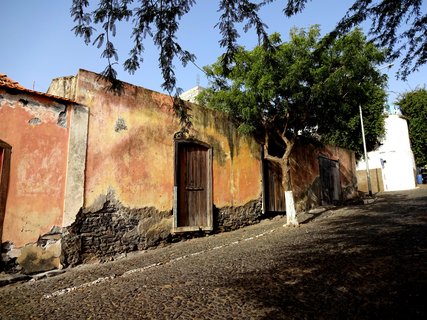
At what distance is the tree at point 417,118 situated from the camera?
80.6 ft

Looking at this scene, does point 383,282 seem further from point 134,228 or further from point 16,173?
point 16,173

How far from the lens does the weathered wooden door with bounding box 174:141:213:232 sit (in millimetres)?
7746

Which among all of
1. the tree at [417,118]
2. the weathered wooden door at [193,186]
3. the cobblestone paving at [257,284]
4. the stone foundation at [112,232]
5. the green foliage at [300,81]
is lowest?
the cobblestone paving at [257,284]

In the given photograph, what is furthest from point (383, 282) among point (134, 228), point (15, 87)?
point (15, 87)

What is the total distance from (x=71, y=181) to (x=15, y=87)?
1897 mm

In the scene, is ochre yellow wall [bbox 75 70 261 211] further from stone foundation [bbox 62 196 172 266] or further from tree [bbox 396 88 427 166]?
tree [bbox 396 88 427 166]

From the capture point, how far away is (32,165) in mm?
5516

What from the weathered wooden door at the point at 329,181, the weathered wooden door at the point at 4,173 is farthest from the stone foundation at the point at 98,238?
the weathered wooden door at the point at 329,181

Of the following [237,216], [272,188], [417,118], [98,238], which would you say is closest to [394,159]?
[417,118]

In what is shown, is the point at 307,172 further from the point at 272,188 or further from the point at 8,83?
the point at 8,83

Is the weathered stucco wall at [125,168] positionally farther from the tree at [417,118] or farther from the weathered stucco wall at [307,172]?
the tree at [417,118]

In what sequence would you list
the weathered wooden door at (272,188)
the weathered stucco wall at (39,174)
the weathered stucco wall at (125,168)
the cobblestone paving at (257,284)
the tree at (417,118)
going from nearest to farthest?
the cobblestone paving at (257,284) → the weathered stucco wall at (39,174) → the weathered stucco wall at (125,168) → the weathered wooden door at (272,188) → the tree at (417,118)

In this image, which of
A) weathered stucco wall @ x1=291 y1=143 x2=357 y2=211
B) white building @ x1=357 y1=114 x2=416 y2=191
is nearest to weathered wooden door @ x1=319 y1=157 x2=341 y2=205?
weathered stucco wall @ x1=291 y1=143 x2=357 y2=211

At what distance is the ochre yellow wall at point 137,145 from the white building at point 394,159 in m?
17.9
